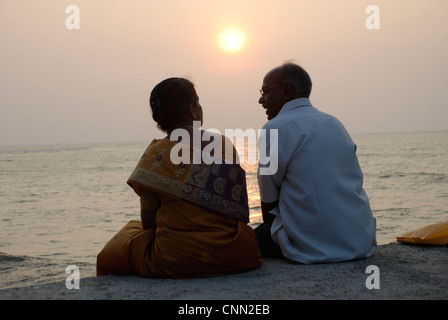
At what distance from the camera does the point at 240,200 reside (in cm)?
301

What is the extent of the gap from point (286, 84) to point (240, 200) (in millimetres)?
915

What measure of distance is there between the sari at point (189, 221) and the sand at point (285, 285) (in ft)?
0.32

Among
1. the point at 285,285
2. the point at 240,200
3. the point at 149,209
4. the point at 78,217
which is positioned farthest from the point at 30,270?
the point at 78,217

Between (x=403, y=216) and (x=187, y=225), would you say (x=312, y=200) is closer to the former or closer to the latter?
(x=187, y=225)

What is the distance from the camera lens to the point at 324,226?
3066 mm

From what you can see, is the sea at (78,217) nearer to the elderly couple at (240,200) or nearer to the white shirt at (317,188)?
the elderly couple at (240,200)

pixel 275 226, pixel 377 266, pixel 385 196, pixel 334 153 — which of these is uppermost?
pixel 334 153

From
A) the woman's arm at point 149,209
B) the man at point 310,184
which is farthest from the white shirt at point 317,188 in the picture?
the woman's arm at point 149,209

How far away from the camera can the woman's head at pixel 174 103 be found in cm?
292

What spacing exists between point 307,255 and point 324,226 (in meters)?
0.27

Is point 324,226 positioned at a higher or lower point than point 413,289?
higher

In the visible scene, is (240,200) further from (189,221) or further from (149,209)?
(149,209)

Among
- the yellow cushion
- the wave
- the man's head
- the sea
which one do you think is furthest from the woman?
the wave
